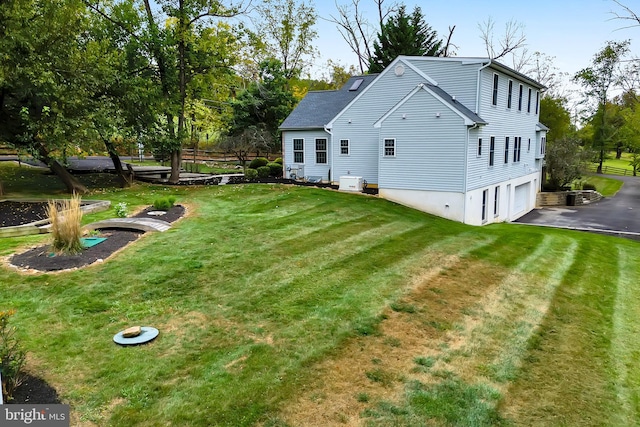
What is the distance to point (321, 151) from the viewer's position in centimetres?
2255

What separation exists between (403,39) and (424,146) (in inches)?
839

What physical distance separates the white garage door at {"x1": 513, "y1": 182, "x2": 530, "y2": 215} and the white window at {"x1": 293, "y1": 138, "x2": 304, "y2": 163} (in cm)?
1247

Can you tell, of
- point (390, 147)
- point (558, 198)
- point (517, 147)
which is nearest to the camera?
point (390, 147)

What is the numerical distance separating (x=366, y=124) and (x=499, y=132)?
618 centimetres

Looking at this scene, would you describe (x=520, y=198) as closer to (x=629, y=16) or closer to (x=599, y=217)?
(x=599, y=217)

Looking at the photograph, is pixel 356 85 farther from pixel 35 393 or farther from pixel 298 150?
pixel 35 393

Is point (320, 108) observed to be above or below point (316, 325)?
above

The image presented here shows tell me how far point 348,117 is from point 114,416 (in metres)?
18.1

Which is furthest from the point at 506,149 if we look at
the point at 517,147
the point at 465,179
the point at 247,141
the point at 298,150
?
the point at 247,141

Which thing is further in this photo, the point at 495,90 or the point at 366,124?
the point at 366,124

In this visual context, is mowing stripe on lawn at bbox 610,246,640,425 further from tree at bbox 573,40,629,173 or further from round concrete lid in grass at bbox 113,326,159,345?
tree at bbox 573,40,629,173

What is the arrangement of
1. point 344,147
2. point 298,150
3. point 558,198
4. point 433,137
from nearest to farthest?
point 433,137, point 344,147, point 298,150, point 558,198

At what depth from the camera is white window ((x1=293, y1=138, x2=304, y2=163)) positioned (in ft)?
76.5

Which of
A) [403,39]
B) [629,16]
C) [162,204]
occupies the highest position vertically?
[403,39]
